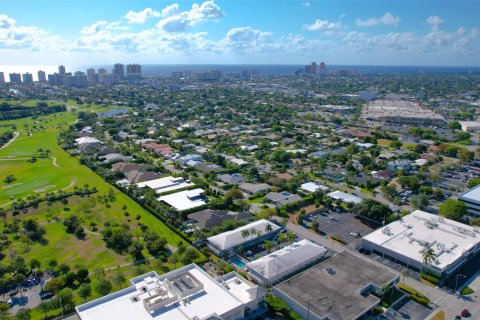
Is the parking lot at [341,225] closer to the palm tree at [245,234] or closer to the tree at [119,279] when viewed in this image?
the palm tree at [245,234]

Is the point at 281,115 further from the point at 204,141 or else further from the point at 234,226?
the point at 234,226

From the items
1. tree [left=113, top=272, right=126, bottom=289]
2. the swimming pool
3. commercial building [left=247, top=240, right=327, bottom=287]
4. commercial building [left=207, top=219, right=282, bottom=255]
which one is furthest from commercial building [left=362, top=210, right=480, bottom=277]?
tree [left=113, top=272, right=126, bottom=289]

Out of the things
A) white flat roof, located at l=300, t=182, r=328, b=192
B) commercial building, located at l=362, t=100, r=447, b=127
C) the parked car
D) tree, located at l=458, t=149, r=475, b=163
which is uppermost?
commercial building, located at l=362, t=100, r=447, b=127

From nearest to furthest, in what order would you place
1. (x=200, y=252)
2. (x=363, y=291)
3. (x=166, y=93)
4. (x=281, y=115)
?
(x=363, y=291) → (x=200, y=252) → (x=281, y=115) → (x=166, y=93)

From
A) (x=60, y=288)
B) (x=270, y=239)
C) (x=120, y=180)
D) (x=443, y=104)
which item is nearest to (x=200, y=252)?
(x=270, y=239)

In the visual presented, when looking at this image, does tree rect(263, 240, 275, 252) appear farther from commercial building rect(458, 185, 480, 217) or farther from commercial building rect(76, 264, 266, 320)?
commercial building rect(458, 185, 480, 217)

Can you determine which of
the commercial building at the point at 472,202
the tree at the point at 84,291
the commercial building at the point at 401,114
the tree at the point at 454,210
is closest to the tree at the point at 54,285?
the tree at the point at 84,291
